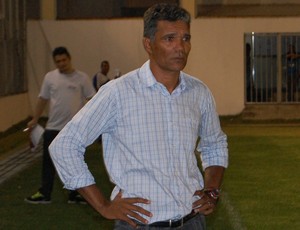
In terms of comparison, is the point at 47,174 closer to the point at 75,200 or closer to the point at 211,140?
the point at 75,200

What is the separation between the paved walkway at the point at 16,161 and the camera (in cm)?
1656

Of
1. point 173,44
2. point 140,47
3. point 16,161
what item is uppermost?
point 140,47

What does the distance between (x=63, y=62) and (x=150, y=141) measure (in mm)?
7673

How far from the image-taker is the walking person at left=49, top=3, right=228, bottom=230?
15.8 feet

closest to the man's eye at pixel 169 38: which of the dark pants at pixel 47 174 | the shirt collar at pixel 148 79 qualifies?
the shirt collar at pixel 148 79

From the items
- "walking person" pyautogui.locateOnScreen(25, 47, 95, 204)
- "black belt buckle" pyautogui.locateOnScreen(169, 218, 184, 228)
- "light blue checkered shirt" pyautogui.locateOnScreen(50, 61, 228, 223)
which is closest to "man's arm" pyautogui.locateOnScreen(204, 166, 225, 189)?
"light blue checkered shirt" pyautogui.locateOnScreen(50, 61, 228, 223)

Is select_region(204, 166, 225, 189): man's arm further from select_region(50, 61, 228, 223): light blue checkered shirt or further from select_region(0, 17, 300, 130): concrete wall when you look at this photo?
select_region(0, 17, 300, 130): concrete wall

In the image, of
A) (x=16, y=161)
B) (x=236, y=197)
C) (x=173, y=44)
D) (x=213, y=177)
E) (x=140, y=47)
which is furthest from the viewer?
(x=140, y=47)

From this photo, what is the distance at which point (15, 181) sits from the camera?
607 inches

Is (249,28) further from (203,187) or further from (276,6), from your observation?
(203,187)

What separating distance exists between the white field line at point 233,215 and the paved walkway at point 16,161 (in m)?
4.13

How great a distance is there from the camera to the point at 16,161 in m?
18.5

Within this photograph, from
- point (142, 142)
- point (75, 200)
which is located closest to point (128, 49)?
point (75, 200)

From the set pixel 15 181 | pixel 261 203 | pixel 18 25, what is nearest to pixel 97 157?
pixel 15 181
